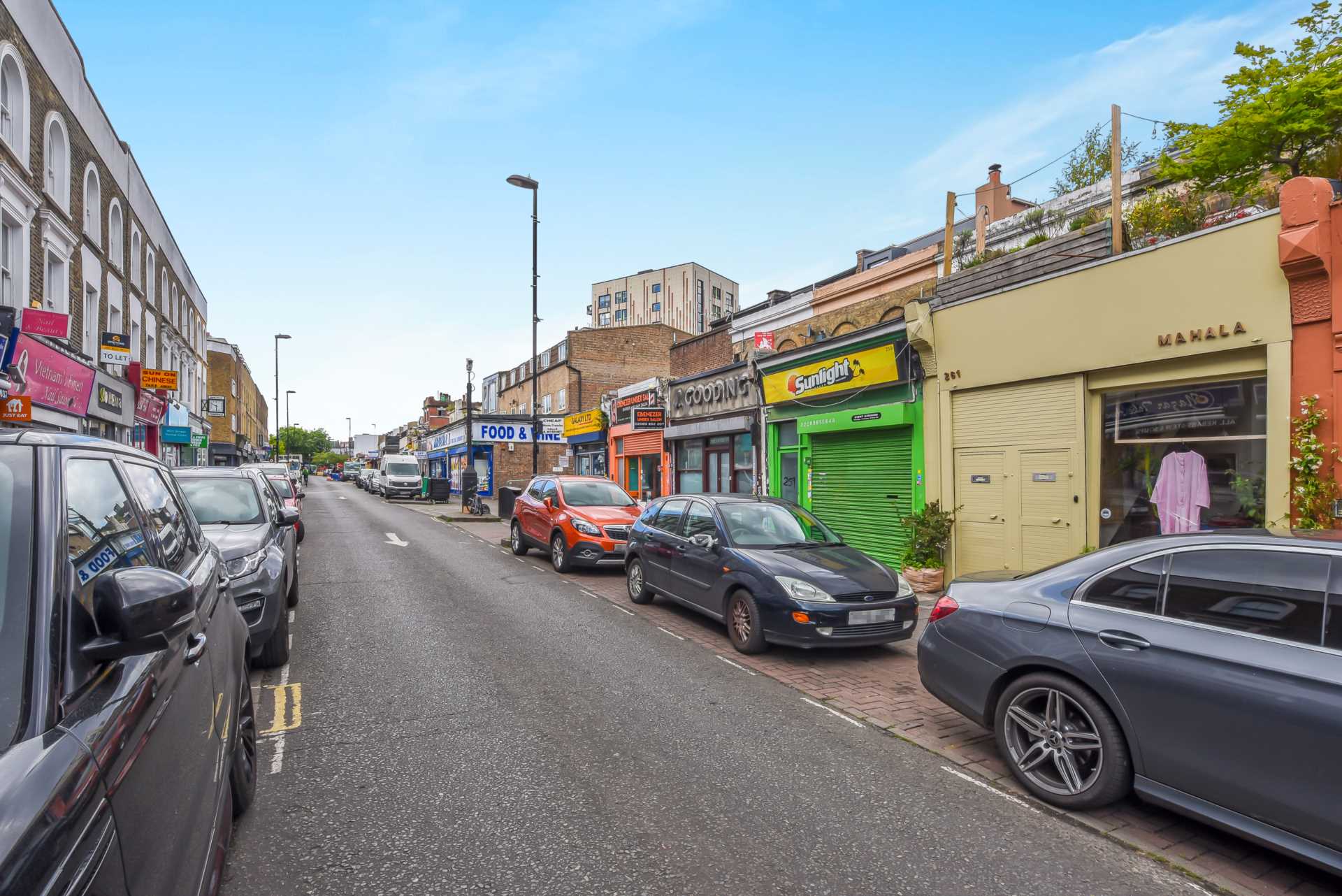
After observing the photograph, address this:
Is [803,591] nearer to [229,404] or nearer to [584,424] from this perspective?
[584,424]

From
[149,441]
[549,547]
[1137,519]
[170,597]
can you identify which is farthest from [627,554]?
[149,441]

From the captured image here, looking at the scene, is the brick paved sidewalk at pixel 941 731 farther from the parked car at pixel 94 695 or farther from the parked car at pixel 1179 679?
the parked car at pixel 94 695

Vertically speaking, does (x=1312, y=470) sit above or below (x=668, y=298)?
below

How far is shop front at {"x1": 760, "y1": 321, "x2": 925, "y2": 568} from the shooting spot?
1250 cm

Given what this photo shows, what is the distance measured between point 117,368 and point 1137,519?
75.6 ft

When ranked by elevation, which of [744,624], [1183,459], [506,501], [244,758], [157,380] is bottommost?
[744,624]

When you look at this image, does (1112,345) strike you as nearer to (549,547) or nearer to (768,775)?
(768,775)

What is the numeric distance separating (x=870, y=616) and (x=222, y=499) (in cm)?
686

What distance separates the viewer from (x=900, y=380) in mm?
12469

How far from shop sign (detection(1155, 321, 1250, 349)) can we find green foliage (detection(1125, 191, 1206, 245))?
1521 mm

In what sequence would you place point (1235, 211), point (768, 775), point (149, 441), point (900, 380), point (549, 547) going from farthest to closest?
1. point (149, 441)
2. point (549, 547)
3. point (900, 380)
4. point (1235, 211)
5. point (768, 775)

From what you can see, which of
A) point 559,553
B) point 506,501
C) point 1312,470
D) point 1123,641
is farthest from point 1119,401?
point 506,501

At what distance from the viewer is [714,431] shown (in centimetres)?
1861

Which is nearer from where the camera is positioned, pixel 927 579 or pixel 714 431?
pixel 927 579
